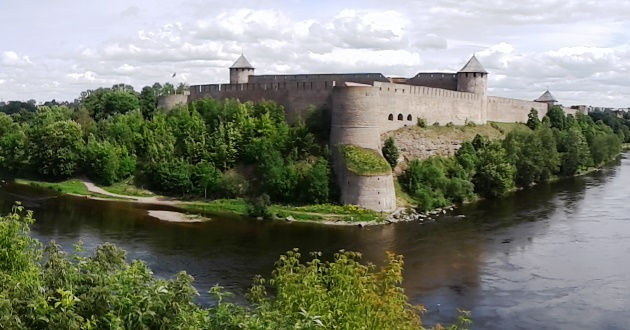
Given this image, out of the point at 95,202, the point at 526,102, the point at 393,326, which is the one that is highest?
the point at 526,102

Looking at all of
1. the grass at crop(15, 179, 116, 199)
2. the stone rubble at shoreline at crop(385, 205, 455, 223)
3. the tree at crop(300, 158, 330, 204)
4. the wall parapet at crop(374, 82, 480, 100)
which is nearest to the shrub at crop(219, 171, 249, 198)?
the tree at crop(300, 158, 330, 204)

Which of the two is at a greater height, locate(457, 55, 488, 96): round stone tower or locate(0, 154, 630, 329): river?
locate(457, 55, 488, 96): round stone tower

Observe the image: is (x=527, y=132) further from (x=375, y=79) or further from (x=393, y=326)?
(x=393, y=326)

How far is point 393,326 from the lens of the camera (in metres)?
5.86

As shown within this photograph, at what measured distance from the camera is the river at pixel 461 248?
11.6 metres

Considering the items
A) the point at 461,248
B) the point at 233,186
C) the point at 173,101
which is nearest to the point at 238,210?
the point at 233,186

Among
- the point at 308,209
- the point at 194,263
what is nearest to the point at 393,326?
the point at 194,263

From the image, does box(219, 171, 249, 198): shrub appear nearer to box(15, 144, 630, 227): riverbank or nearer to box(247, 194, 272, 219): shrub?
box(15, 144, 630, 227): riverbank

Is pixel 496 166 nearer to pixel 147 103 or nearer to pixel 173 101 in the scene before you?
pixel 173 101

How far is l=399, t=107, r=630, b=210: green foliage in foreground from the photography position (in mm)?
22094

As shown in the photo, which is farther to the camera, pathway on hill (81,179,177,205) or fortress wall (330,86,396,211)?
pathway on hill (81,179,177,205)

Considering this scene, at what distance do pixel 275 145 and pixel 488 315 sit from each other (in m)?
13.1

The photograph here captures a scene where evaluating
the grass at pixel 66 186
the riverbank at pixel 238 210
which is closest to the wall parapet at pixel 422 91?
the riverbank at pixel 238 210

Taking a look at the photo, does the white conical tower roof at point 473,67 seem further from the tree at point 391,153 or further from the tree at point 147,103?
the tree at point 147,103
